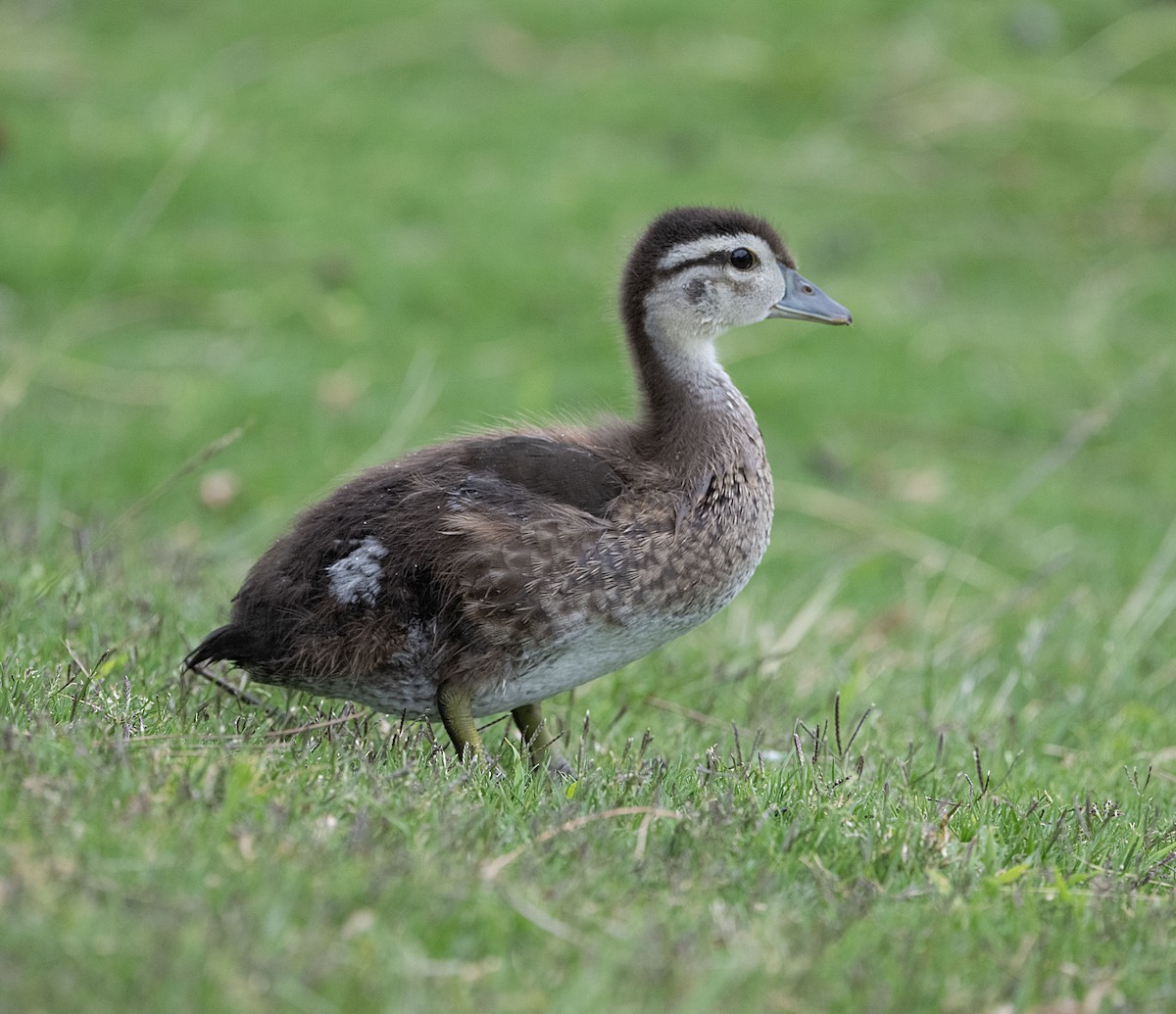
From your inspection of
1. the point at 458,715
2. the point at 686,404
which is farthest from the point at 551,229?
the point at 458,715

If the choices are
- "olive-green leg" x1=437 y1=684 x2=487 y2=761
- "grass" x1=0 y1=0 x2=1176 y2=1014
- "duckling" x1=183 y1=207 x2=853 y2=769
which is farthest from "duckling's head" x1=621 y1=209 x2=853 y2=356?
"olive-green leg" x1=437 y1=684 x2=487 y2=761

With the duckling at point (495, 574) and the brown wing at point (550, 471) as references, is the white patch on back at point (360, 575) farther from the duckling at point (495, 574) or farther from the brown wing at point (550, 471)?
the brown wing at point (550, 471)

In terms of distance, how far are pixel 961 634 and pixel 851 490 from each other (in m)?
3.13

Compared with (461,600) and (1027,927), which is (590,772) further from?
(1027,927)

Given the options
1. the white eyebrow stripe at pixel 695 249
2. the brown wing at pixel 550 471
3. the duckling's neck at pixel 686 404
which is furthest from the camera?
the white eyebrow stripe at pixel 695 249

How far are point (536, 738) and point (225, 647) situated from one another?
3.17 ft

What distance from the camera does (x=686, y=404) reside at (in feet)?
17.2

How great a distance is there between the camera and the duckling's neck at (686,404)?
5086 mm

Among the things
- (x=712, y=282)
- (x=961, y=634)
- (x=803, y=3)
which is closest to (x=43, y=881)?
(x=712, y=282)

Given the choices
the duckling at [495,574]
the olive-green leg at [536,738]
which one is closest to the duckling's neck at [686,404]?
the duckling at [495,574]

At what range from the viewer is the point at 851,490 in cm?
1045

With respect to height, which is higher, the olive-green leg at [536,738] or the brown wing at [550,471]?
the brown wing at [550,471]

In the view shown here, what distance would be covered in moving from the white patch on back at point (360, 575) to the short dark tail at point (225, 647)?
0.29 meters

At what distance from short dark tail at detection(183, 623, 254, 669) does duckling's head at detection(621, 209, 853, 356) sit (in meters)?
1.73
